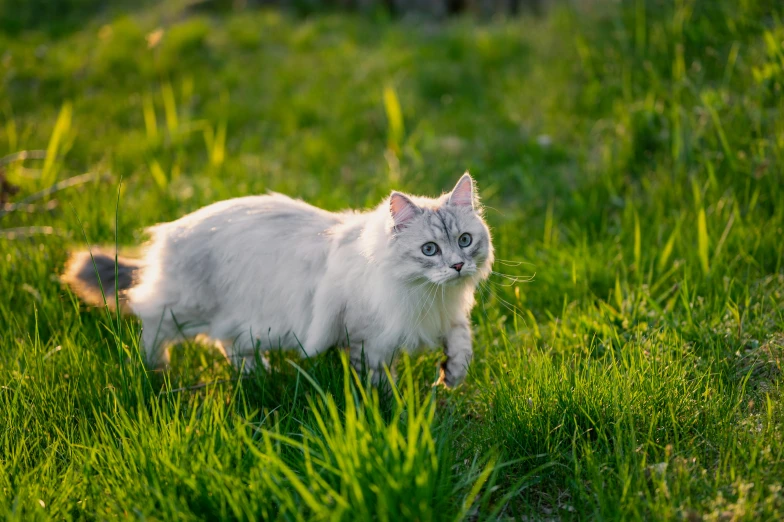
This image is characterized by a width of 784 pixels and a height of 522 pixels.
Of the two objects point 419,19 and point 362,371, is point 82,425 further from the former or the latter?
point 419,19

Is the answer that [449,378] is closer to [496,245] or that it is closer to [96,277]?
[496,245]

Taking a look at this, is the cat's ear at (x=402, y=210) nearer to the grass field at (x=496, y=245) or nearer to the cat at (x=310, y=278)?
the cat at (x=310, y=278)

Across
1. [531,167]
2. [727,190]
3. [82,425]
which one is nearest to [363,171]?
[531,167]

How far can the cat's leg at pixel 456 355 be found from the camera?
10.3ft

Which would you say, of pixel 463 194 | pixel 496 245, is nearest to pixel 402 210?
pixel 463 194

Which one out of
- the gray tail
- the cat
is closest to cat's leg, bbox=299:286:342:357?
the cat

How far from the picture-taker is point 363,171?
575 cm

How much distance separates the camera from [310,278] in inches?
129

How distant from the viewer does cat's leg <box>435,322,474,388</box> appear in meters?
3.14

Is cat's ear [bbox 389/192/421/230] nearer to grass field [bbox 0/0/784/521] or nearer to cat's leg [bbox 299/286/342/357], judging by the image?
cat's leg [bbox 299/286/342/357]

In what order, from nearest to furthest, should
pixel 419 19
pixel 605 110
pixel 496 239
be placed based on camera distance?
pixel 496 239 < pixel 605 110 < pixel 419 19

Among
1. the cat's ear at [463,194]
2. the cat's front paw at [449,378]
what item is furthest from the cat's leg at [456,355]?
the cat's ear at [463,194]

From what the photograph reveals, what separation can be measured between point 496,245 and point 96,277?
7.33 feet

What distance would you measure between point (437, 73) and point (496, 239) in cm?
279
